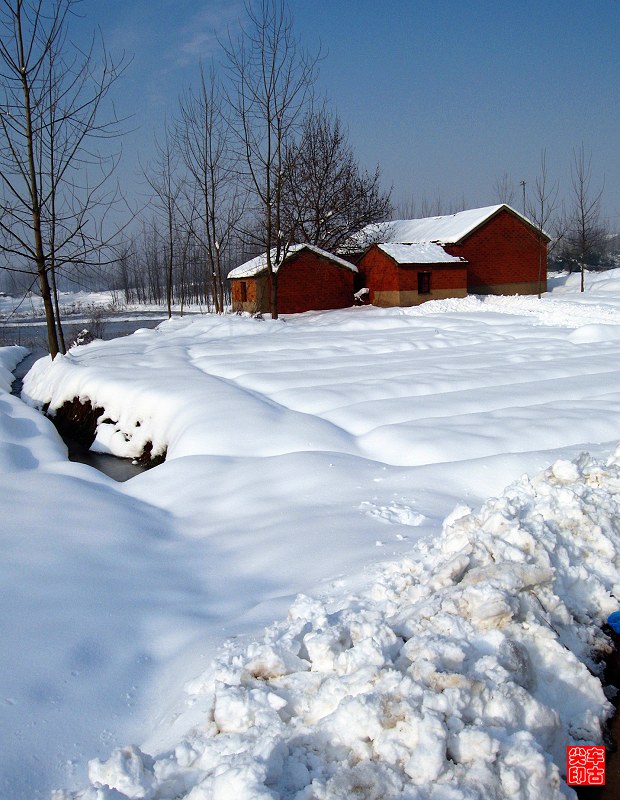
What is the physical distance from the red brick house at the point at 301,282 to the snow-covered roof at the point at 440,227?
530 cm

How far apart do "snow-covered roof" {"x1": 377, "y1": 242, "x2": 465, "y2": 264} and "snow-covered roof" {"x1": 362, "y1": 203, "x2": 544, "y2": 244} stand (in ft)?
5.85

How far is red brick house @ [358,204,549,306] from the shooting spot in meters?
26.7

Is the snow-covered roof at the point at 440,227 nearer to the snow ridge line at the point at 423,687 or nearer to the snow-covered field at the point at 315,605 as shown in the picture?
the snow-covered field at the point at 315,605

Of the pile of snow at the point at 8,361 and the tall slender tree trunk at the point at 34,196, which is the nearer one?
the tall slender tree trunk at the point at 34,196

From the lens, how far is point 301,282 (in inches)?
1053

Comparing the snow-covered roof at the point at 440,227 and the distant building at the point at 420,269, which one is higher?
the snow-covered roof at the point at 440,227

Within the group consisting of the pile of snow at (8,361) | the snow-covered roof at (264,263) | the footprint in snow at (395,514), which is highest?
the snow-covered roof at (264,263)

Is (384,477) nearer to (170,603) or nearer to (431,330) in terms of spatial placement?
(170,603)

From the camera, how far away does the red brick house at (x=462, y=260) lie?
26734mm

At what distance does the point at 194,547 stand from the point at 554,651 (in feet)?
7.88

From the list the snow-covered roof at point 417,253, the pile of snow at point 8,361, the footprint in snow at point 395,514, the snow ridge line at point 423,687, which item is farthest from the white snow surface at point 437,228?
the snow ridge line at point 423,687

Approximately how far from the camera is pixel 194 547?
4117mm

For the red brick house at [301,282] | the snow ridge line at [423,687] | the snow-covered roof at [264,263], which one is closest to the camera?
the snow ridge line at [423,687]

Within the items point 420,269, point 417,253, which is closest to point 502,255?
point 417,253
